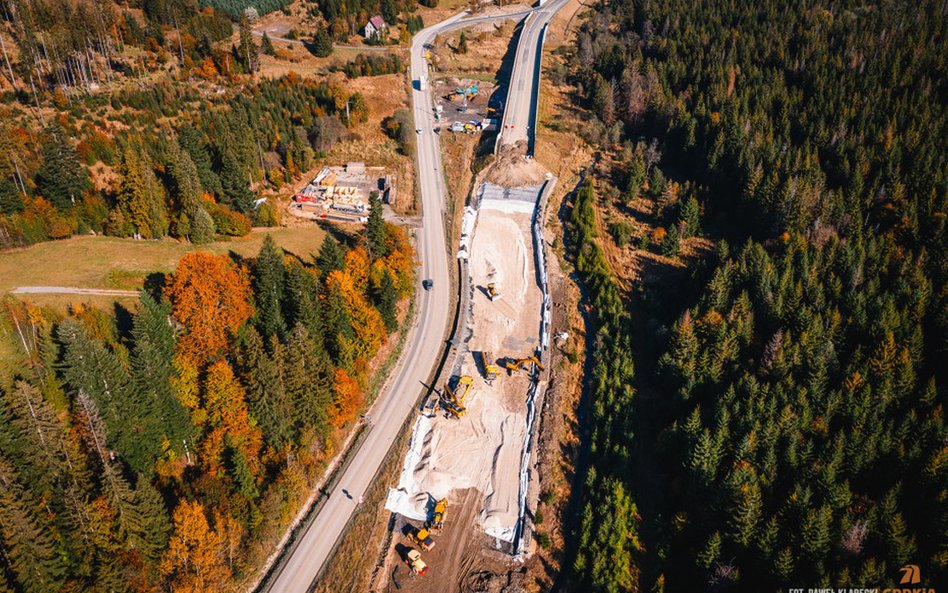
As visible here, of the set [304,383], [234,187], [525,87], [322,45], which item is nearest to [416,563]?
[304,383]

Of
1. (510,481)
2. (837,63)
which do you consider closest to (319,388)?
(510,481)

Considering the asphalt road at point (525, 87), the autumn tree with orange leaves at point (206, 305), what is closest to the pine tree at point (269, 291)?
the autumn tree with orange leaves at point (206, 305)

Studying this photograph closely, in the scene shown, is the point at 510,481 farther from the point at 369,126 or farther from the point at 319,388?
the point at 369,126

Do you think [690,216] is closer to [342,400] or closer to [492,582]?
[342,400]

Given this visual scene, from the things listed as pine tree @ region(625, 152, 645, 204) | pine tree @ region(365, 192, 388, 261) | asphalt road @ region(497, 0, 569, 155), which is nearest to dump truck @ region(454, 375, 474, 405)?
pine tree @ region(365, 192, 388, 261)

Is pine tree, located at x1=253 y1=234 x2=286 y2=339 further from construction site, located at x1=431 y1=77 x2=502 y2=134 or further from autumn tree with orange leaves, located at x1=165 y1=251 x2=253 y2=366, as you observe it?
construction site, located at x1=431 y1=77 x2=502 y2=134

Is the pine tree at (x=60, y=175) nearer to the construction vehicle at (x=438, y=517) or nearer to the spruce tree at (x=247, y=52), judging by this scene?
the spruce tree at (x=247, y=52)
